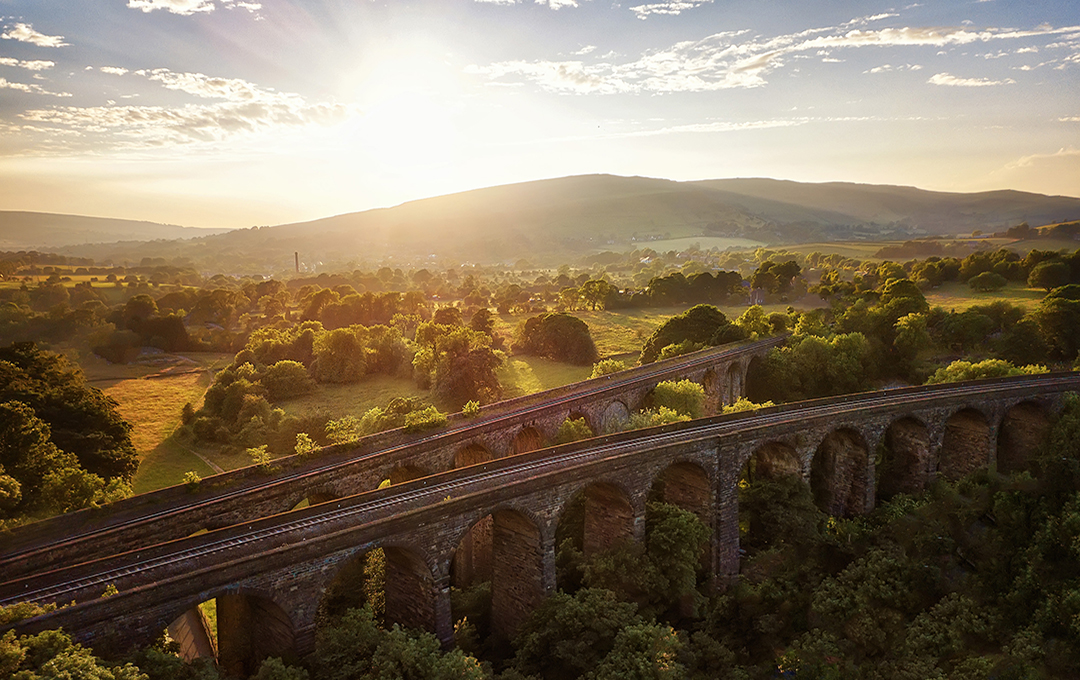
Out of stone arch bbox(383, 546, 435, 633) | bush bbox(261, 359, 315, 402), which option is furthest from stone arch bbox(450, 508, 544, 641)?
bush bbox(261, 359, 315, 402)

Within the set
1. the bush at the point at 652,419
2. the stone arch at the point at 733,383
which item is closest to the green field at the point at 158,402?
the bush at the point at 652,419

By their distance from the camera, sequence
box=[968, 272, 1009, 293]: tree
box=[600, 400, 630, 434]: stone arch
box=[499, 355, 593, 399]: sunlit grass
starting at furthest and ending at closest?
1. box=[968, 272, 1009, 293]: tree
2. box=[499, 355, 593, 399]: sunlit grass
3. box=[600, 400, 630, 434]: stone arch

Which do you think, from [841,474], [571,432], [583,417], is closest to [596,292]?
[583,417]

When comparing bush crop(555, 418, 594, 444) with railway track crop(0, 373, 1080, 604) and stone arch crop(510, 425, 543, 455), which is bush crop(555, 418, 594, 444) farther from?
railway track crop(0, 373, 1080, 604)

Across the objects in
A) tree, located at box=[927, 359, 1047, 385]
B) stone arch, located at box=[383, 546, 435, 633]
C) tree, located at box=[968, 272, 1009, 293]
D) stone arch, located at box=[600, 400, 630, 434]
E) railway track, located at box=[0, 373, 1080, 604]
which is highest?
tree, located at box=[968, 272, 1009, 293]

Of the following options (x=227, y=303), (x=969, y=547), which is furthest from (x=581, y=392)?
(x=227, y=303)

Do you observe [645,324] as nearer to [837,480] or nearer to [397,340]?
[397,340]
